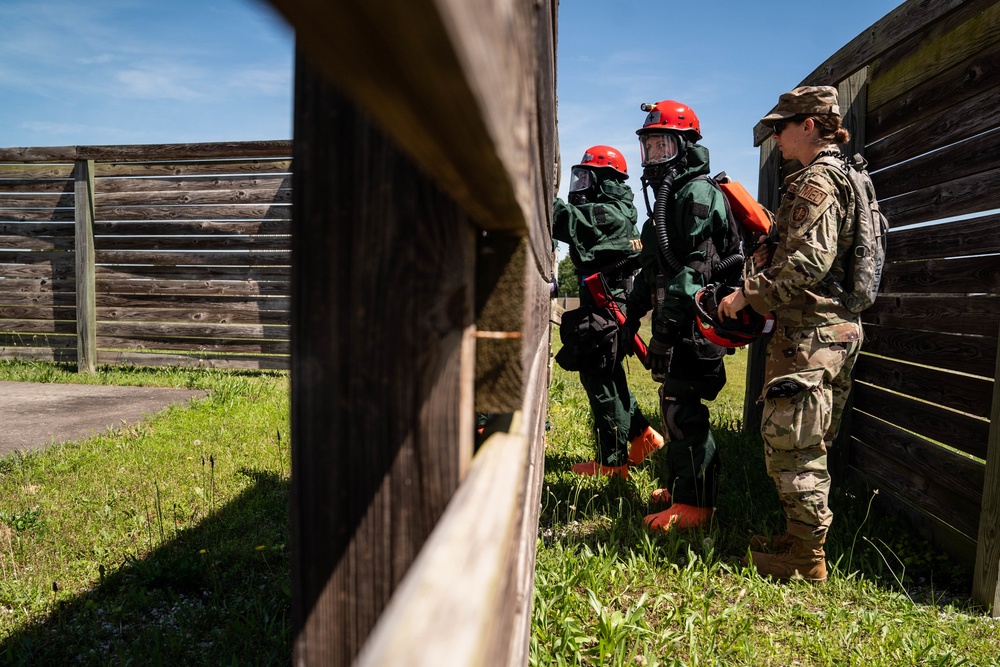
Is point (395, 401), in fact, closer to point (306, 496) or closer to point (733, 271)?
point (306, 496)

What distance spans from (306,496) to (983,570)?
3.11 m

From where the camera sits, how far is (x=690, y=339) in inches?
143

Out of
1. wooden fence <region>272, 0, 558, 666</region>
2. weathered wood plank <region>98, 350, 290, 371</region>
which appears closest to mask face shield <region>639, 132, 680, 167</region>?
wooden fence <region>272, 0, 558, 666</region>

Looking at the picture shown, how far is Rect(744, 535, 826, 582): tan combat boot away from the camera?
2.98 m

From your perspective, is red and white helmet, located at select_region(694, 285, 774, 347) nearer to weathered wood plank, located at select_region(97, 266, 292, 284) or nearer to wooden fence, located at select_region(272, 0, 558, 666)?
wooden fence, located at select_region(272, 0, 558, 666)

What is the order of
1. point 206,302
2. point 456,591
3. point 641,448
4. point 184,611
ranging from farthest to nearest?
point 206,302, point 641,448, point 184,611, point 456,591

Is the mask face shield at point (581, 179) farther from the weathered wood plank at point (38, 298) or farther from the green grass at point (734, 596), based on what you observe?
the weathered wood plank at point (38, 298)

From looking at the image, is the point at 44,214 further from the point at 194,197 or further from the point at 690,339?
the point at 690,339

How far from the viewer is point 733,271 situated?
3.74 m

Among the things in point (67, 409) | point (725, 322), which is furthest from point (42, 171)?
point (725, 322)

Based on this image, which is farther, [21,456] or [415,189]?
[21,456]

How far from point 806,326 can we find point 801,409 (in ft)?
1.22

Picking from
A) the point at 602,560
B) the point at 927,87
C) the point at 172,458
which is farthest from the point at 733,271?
the point at 172,458

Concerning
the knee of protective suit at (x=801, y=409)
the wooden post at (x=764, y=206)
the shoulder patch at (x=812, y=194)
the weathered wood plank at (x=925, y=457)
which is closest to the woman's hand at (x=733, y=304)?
the knee of protective suit at (x=801, y=409)
